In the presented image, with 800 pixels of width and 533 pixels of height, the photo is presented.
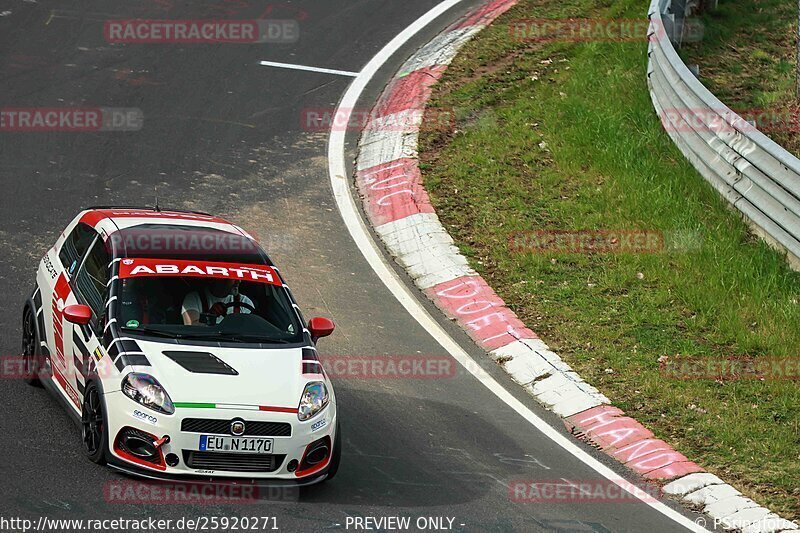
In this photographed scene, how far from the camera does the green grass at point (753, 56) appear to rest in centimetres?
1496

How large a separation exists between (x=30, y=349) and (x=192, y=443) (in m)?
2.64

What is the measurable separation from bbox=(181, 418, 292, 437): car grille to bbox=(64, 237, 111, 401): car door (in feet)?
3.34

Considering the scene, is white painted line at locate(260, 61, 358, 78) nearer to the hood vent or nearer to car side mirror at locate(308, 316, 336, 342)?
car side mirror at locate(308, 316, 336, 342)

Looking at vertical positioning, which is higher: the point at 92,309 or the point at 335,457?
the point at 92,309

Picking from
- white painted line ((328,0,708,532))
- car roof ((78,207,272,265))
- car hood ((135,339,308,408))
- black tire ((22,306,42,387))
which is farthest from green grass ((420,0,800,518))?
black tire ((22,306,42,387))

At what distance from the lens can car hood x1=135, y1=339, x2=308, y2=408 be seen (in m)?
7.95

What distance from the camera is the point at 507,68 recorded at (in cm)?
1669

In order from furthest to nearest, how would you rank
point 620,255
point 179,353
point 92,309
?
point 620,255 → point 92,309 → point 179,353

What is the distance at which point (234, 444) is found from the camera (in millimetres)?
7891

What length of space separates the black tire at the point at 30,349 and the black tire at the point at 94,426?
4.27 ft

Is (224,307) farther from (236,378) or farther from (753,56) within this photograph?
(753,56)

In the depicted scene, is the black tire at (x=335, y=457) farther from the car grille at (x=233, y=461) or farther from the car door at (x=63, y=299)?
the car door at (x=63, y=299)

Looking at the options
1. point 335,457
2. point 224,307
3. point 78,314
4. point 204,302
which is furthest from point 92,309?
point 335,457

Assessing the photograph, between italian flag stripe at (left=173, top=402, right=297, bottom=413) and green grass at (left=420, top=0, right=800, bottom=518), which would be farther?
green grass at (left=420, top=0, right=800, bottom=518)
